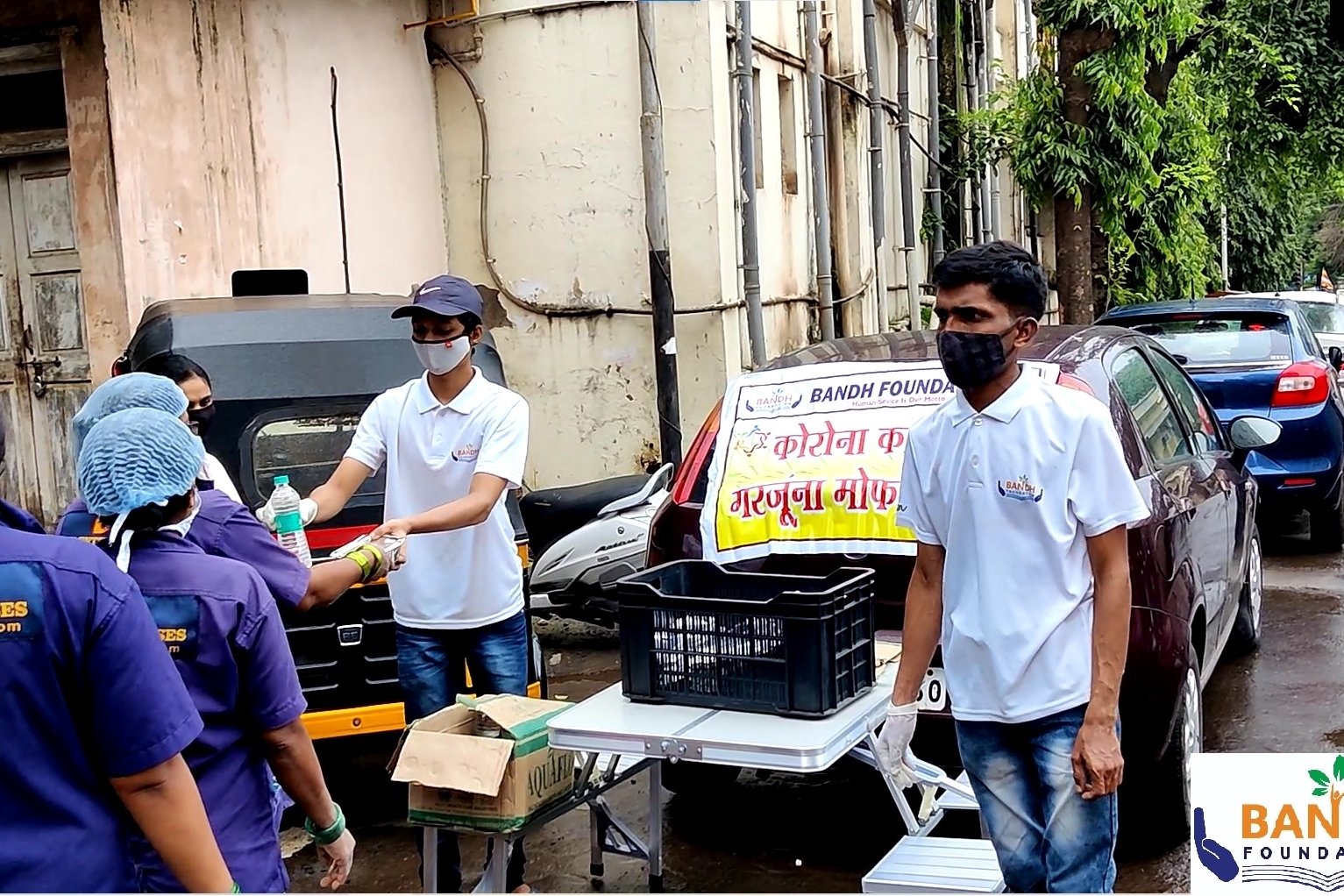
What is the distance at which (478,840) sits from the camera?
5312mm

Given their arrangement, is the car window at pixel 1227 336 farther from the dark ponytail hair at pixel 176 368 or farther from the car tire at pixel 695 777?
the dark ponytail hair at pixel 176 368

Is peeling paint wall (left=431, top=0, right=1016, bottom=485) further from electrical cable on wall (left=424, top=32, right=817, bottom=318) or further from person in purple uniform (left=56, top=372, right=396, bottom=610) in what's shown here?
person in purple uniform (left=56, top=372, right=396, bottom=610)

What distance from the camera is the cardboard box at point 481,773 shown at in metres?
3.83

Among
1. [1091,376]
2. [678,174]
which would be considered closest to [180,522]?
[1091,376]

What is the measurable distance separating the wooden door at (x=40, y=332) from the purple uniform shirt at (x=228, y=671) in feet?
22.2

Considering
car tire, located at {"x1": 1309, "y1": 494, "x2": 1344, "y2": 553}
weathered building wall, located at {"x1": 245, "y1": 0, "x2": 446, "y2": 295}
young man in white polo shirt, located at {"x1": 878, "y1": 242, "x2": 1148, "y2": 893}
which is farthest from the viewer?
car tire, located at {"x1": 1309, "y1": 494, "x2": 1344, "y2": 553}

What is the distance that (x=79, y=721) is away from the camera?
2.28 meters

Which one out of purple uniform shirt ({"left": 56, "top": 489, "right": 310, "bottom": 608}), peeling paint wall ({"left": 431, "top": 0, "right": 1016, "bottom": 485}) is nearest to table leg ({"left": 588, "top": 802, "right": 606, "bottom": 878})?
purple uniform shirt ({"left": 56, "top": 489, "right": 310, "bottom": 608})

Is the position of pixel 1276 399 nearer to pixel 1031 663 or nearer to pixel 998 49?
pixel 1031 663

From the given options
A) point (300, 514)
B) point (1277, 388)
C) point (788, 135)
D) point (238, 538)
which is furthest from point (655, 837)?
point (788, 135)

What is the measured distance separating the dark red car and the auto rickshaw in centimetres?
111

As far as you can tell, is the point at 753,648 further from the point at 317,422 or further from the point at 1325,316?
the point at 1325,316

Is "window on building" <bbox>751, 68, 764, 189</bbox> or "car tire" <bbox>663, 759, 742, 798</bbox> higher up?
"window on building" <bbox>751, 68, 764, 189</bbox>

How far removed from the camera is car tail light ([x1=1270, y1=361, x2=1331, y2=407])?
9.34 metres
